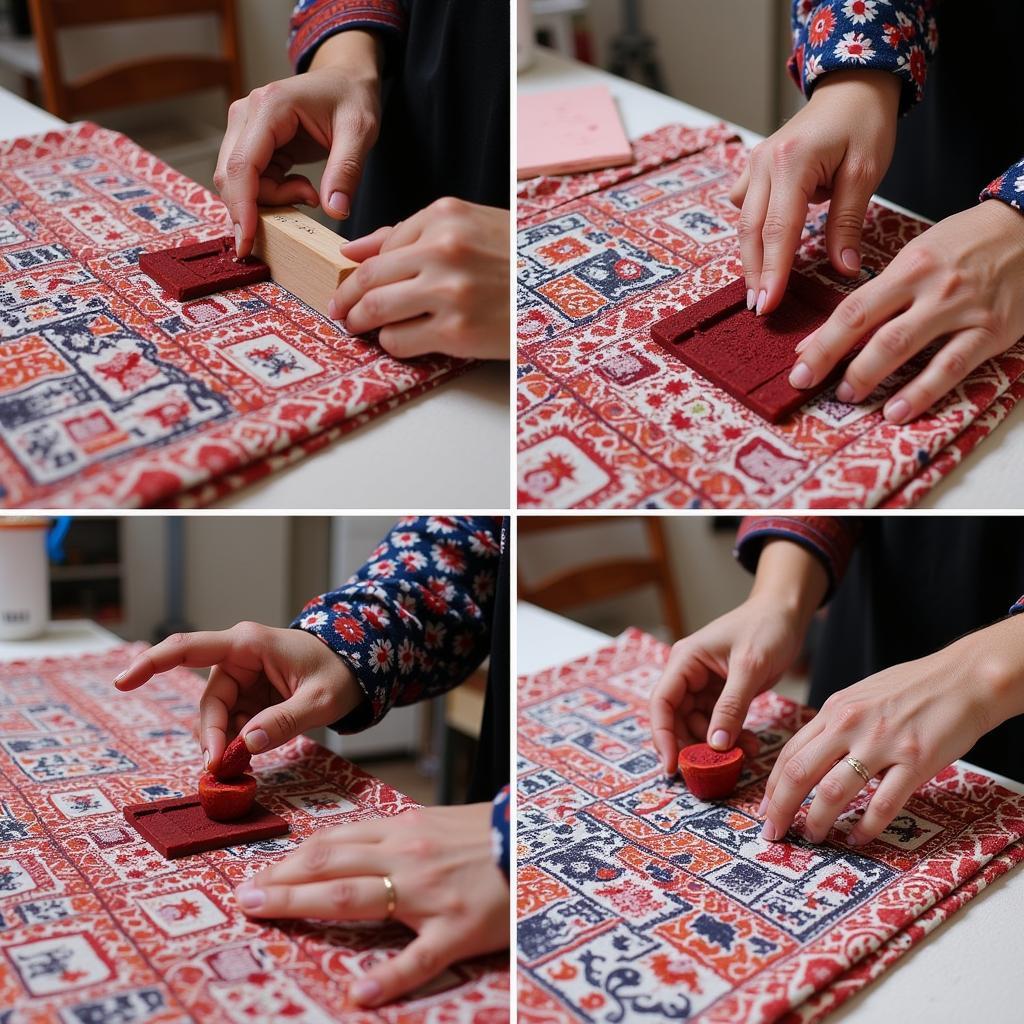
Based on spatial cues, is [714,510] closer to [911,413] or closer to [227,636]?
[911,413]

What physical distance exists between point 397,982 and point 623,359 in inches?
13.5

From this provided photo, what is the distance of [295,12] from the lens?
776 mm

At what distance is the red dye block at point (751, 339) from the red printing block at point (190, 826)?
32 centimetres

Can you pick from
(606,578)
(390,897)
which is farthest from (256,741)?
(606,578)

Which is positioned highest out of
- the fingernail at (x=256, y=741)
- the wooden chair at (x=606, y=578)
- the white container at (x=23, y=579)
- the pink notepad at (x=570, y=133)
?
the pink notepad at (x=570, y=133)

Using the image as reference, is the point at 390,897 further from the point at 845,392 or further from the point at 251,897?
the point at 845,392

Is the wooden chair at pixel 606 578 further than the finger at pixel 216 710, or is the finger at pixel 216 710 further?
the wooden chair at pixel 606 578

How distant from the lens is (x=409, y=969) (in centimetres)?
40

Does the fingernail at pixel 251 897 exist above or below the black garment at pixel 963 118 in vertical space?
below

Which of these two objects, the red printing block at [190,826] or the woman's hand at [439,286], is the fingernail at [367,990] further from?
the woman's hand at [439,286]

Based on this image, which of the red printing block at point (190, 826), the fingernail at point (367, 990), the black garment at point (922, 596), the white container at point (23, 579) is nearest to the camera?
the fingernail at point (367, 990)

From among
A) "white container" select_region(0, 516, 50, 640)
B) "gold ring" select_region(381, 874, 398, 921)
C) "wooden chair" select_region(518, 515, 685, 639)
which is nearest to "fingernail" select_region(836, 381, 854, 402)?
"gold ring" select_region(381, 874, 398, 921)

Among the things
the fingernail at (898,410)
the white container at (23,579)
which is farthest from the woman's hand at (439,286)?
the white container at (23,579)

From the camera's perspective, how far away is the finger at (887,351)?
549 millimetres
